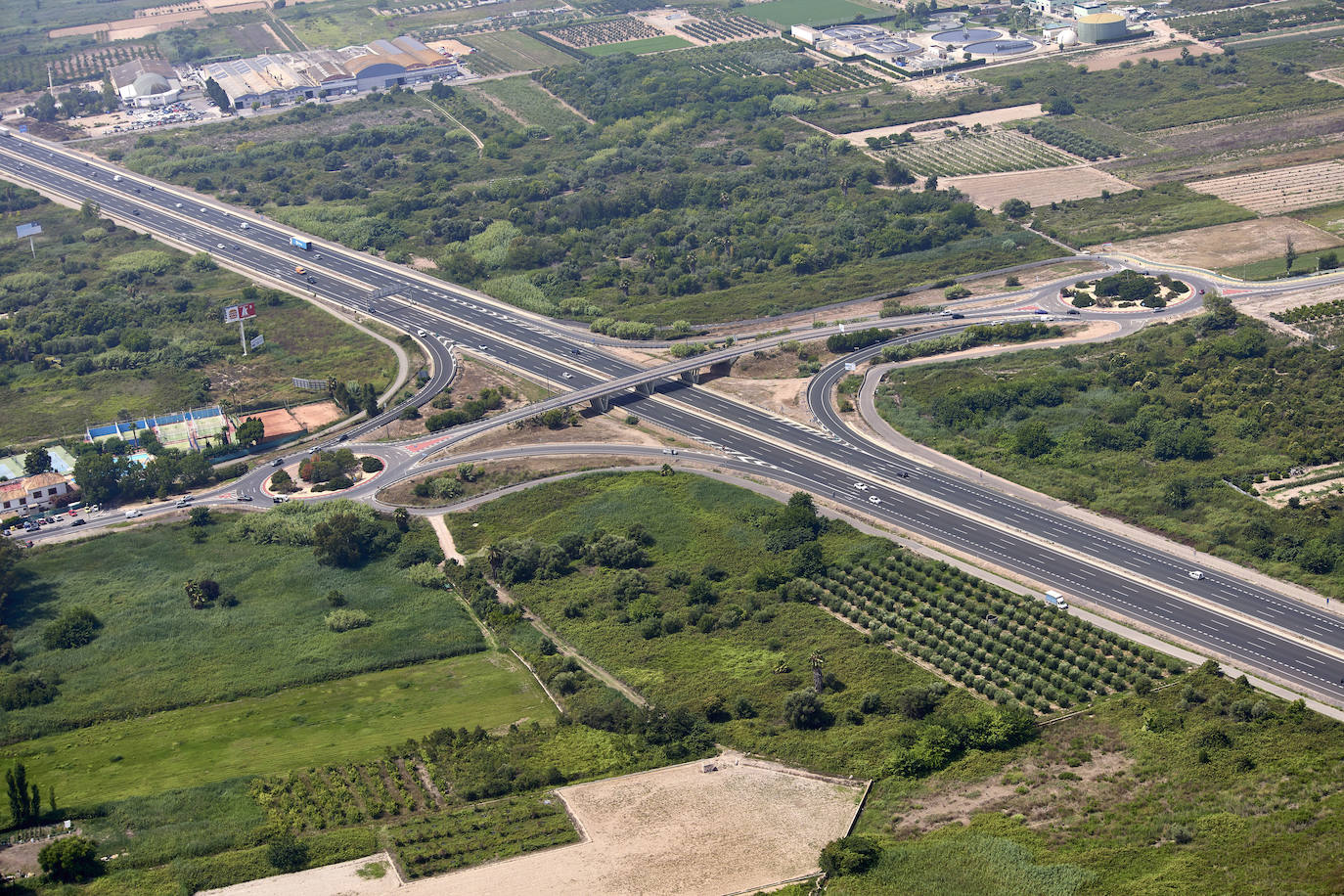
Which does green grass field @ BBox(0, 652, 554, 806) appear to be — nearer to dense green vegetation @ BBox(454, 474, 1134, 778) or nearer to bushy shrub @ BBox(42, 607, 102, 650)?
dense green vegetation @ BBox(454, 474, 1134, 778)

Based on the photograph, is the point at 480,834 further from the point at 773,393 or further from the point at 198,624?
the point at 773,393

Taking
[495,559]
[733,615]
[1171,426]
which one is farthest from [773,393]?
[733,615]

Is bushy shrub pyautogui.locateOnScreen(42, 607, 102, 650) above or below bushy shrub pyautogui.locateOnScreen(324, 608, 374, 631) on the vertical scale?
above

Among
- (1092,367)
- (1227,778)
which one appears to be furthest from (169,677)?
(1092,367)

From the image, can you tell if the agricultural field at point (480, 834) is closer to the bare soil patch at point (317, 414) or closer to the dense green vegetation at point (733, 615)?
the dense green vegetation at point (733, 615)

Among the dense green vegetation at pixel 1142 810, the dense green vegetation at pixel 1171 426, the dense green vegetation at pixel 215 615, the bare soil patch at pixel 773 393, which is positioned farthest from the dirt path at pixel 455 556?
the dense green vegetation at pixel 1171 426

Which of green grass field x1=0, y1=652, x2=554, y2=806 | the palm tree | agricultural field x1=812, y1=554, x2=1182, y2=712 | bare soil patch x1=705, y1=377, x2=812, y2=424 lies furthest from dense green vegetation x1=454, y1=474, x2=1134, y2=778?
bare soil patch x1=705, y1=377, x2=812, y2=424

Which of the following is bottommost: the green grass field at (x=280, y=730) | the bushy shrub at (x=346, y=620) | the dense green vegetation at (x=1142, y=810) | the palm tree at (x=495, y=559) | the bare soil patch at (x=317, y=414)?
the dense green vegetation at (x=1142, y=810)
